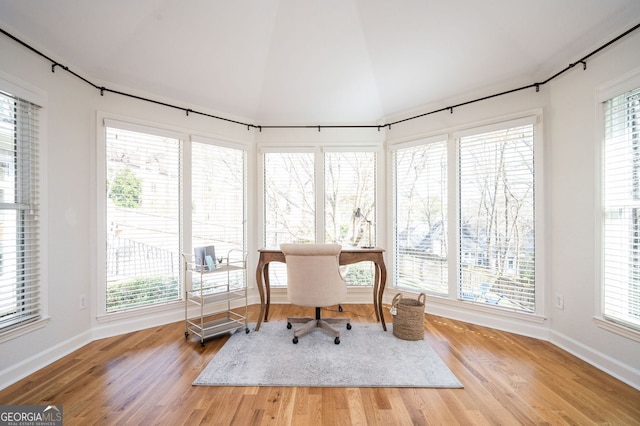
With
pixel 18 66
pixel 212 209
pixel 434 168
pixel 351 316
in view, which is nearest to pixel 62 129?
pixel 18 66

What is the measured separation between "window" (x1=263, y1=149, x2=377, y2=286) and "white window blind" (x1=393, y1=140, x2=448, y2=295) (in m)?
0.36

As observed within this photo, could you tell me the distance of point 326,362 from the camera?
7.45ft

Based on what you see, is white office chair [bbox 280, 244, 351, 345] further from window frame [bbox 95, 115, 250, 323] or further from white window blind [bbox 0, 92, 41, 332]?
white window blind [bbox 0, 92, 41, 332]

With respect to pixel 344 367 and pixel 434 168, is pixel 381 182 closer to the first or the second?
pixel 434 168

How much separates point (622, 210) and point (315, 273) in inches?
97.2

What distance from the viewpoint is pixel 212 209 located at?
3525mm

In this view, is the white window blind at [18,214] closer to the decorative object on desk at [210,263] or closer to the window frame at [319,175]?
the decorative object on desk at [210,263]

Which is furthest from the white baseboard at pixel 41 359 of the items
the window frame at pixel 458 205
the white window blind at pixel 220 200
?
the window frame at pixel 458 205

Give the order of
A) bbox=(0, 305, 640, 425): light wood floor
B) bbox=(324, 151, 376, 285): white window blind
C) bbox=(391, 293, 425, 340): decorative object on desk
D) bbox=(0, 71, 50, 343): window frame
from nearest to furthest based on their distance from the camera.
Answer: bbox=(0, 305, 640, 425): light wood floor < bbox=(0, 71, 50, 343): window frame < bbox=(391, 293, 425, 340): decorative object on desk < bbox=(324, 151, 376, 285): white window blind

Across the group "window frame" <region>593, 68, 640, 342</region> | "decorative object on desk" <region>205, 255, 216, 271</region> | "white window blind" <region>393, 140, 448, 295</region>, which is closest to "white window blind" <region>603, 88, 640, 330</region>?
"window frame" <region>593, 68, 640, 342</region>

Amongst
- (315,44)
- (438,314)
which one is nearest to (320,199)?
(315,44)

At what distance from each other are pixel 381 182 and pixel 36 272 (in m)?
3.65

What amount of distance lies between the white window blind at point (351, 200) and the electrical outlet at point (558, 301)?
1.95 m

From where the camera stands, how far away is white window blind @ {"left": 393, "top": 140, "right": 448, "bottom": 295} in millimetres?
3400
